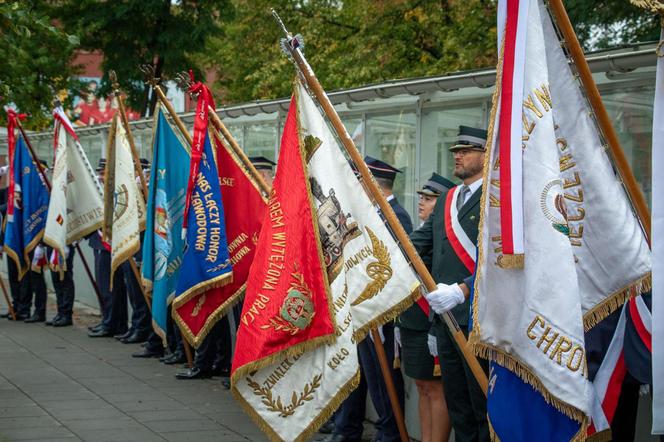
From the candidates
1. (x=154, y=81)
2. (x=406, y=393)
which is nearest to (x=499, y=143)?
(x=406, y=393)

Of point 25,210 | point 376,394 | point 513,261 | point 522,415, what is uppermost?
point 513,261

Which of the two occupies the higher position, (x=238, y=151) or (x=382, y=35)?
(x=382, y=35)

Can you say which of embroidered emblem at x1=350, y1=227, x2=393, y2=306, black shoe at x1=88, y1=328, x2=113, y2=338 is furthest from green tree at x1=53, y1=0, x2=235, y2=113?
embroidered emblem at x1=350, y1=227, x2=393, y2=306

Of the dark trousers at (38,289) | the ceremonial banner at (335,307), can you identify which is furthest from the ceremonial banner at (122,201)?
the ceremonial banner at (335,307)

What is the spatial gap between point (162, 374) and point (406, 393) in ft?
10.8

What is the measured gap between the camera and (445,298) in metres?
5.49

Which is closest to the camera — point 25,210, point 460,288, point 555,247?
point 555,247

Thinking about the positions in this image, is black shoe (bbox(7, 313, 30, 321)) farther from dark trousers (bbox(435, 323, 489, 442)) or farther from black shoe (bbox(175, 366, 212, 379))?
dark trousers (bbox(435, 323, 489, 442))

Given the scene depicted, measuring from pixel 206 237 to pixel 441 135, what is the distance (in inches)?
81.5

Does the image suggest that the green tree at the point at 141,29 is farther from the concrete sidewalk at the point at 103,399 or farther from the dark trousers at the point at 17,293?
the concrete sidewalk at the point at 103,399

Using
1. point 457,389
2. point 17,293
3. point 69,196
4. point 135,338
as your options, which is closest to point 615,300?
point 457,389

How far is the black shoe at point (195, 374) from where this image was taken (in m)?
10.2

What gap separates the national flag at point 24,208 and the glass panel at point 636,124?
28.2 ft

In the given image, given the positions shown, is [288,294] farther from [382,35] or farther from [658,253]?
[382,35]
